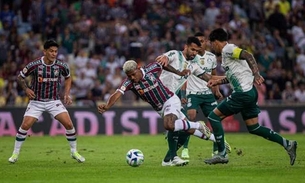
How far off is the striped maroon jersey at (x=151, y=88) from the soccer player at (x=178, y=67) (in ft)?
1.21

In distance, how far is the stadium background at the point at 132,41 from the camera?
1080 inches

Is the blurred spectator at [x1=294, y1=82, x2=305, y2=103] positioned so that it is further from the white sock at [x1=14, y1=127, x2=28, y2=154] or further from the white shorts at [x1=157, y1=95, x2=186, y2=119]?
the white sock at [x1=14, y1=127, x2=28, y2=154]

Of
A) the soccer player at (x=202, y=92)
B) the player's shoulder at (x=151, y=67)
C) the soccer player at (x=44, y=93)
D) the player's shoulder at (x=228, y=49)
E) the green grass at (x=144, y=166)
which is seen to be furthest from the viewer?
the soccer player at (x=202, y=92)

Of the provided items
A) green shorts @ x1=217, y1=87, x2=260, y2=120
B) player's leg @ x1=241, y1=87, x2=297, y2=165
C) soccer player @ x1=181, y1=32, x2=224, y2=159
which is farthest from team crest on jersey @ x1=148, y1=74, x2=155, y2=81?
soccer player @ x1=181, y1=32, x2=224, y2=159

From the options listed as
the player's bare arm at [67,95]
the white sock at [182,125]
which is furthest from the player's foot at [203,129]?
the player's bare arm at [67,95]

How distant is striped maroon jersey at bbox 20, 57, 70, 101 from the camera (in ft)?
53.8

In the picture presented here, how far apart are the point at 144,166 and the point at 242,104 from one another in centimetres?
223

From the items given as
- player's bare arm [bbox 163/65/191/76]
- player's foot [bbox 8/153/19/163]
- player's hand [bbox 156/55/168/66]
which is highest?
player's hand [bbox 156/55/168/66]

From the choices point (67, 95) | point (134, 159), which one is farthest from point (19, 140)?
point (134, 159)

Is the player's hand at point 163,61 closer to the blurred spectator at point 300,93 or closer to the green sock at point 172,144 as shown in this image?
the green sock at point 172,144

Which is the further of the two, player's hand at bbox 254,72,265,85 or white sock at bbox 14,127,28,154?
white sock at bbox 14,127,28,154

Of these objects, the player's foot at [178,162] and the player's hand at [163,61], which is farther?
the player's hand at [163,61]

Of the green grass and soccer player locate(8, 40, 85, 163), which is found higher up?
soccer player locate(8, 40, 85, 163)

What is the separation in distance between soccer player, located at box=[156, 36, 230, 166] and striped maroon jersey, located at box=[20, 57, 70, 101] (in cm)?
224
